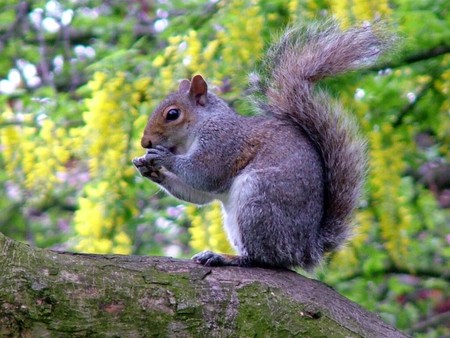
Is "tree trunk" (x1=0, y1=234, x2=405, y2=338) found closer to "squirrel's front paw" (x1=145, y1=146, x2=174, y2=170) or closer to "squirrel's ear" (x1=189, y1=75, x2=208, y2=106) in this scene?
"squirrel's front paw" (x1=145, y1=146, x2=174, y2=170)

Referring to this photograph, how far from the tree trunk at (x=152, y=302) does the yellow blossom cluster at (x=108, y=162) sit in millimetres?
1018

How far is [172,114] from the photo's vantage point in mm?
2912

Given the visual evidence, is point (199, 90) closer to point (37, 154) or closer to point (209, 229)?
point (209, 229)

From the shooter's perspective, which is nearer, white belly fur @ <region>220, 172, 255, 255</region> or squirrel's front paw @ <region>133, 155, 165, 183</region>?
white belly fur @ <region>220, 172, 255, 255</region>

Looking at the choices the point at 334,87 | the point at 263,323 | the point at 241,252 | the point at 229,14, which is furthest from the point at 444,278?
the point at 263,323

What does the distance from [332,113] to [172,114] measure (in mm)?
561

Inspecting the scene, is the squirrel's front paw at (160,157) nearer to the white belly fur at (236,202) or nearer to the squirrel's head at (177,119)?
the squirrel's head at (177,119)

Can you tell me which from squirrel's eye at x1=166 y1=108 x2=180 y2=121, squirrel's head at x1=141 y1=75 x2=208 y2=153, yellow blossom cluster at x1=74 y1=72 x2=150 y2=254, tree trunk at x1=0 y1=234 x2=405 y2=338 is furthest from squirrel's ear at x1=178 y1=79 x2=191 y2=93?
tree trunk at x1=0 y1=234 x2=405 y2=338

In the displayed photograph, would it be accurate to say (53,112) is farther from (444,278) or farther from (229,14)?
(444,278)

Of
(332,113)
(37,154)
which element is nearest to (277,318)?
(332,113)

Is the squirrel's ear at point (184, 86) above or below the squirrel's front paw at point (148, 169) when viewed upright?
above

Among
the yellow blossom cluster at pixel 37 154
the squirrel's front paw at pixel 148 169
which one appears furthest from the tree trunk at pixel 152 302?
the yellow blossom cluster at pixel 37 154

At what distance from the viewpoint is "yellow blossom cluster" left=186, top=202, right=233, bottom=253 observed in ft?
9.73

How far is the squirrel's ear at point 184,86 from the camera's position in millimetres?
3065
